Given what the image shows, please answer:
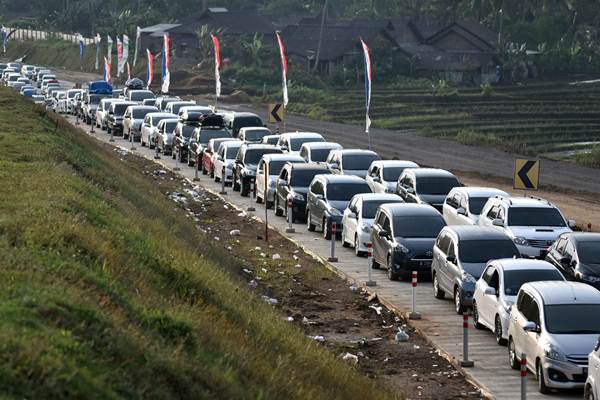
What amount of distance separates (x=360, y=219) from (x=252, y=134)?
2151cm

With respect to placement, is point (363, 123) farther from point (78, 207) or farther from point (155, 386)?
point (155, 386)

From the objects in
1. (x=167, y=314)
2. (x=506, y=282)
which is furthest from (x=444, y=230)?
(x=167, y=314)

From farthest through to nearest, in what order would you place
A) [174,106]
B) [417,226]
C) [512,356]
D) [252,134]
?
[174,106] → [252,134] → [417,226] → [512,356]

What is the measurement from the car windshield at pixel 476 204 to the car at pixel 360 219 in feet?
5.88

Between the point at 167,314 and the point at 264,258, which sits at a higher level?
the point at 167,314

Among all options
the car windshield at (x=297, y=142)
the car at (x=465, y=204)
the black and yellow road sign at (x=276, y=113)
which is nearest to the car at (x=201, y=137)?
the black and yellow road sign at (x=276, y=113)

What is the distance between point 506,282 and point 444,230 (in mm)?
4369

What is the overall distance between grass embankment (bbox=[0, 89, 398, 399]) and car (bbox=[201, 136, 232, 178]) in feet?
74.1

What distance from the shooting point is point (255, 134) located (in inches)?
2080

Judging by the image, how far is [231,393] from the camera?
523 inches

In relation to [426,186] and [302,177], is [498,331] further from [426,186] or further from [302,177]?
[302,177]

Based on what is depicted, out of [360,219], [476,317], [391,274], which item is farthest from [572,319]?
[360,219]

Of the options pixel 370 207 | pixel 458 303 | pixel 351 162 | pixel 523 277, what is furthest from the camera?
pixel 351 162

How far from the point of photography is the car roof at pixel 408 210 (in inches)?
1158
